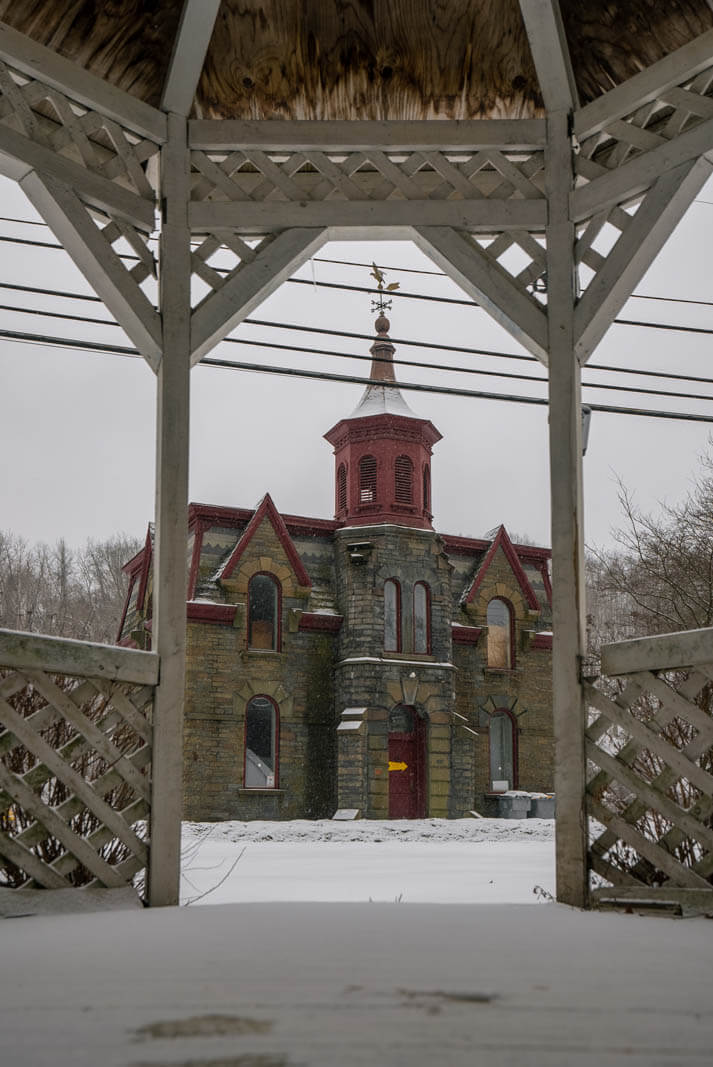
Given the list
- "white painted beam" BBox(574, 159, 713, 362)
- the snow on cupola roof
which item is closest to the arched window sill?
the snow on cupola roof

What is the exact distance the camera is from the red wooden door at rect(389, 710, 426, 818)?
20.7m

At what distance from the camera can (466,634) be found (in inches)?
889

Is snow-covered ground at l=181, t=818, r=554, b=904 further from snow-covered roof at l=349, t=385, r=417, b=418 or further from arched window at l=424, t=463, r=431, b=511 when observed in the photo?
snow-covered roof at l=349, t=385, r=417, b=418

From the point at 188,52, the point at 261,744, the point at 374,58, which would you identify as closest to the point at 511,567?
the point at 261,744

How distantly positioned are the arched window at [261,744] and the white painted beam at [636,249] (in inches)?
643

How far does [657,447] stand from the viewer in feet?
115

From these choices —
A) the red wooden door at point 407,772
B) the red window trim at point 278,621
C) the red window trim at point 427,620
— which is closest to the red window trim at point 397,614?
the red window trim at point 427,620

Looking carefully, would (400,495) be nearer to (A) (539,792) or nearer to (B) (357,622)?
(B) (357,622)

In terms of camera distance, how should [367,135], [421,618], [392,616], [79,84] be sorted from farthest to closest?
[421,618]
[392,616]
[367,135]
[79,84]

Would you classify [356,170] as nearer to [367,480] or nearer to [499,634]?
[367,480]

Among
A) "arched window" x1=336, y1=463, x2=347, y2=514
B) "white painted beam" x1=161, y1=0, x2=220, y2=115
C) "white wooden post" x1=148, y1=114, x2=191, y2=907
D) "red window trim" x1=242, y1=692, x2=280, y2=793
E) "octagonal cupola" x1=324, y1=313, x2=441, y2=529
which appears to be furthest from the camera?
"arched window" x1=336, y1=463, x2=347, y2=514

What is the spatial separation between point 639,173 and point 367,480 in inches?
724

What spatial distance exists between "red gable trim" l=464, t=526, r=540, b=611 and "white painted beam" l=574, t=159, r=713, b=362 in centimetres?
1876

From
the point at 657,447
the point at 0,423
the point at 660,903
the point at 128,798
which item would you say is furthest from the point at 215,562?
the point at 0,423
